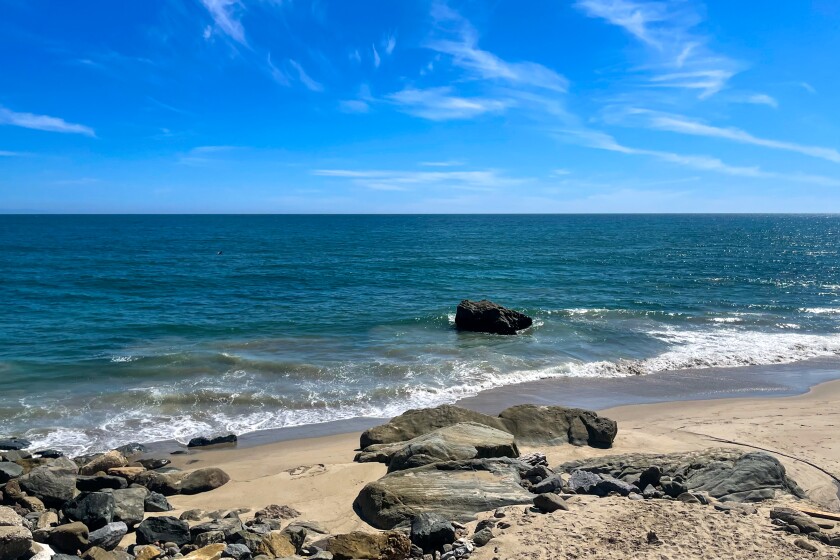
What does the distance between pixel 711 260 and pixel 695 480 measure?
183ft

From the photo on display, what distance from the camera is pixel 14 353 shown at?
20.5 metres

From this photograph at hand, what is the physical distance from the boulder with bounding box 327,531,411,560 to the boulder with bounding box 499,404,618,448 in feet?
18.7

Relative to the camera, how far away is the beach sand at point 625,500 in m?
7.38

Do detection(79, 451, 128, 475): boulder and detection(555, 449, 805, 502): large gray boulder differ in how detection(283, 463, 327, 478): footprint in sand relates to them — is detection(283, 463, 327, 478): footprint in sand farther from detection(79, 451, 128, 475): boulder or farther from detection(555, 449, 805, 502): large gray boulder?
detection(555, 449, 805, 502): large gray boulder

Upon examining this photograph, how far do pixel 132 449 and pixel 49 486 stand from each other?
3.32 meters

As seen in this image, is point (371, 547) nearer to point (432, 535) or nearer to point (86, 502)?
point (432, 535)

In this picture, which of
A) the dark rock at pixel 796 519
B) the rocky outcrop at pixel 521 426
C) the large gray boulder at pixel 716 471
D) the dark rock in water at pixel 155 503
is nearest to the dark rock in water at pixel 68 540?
the dark rock in water at pixel 155 503

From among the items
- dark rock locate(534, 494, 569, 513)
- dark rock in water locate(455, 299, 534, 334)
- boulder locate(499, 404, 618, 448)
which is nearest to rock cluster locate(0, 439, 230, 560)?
dark rock locate(534, 494, 569, 513)

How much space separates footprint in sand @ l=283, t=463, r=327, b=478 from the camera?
1098cm

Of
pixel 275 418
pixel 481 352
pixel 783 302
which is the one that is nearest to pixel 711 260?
pixel 783 302

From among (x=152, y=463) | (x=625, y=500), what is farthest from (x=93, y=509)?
(x=625, y=500)

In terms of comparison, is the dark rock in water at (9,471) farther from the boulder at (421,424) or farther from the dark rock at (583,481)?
the dark rock at (583,481)

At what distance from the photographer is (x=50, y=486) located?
30.6 feet

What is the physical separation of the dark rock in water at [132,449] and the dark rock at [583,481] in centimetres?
927
